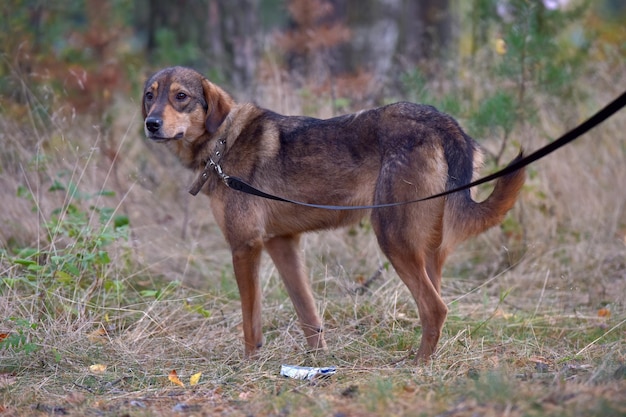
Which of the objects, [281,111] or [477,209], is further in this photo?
[281,111]

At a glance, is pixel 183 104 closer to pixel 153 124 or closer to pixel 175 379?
pixel 153 124

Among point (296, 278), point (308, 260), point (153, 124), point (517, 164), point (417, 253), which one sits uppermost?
point (153, 124)

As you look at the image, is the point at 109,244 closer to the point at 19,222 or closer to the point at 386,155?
the point at 19,222

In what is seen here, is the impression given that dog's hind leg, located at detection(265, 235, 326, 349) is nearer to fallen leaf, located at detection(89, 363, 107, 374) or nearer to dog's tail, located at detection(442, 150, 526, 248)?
dog's tail, located at detection(442, 150, 526, 248)

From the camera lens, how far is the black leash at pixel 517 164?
10.5 ft

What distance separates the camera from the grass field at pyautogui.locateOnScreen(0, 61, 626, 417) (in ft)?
12.3

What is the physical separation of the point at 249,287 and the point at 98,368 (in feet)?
3.36

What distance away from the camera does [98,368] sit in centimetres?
449

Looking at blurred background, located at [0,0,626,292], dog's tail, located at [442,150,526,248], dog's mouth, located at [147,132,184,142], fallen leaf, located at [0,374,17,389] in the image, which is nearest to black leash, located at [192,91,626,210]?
dog's tail, located at [442,150,526,248]

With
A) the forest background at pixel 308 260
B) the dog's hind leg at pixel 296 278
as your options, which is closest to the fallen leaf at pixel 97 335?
the forest background at pixel 308 260

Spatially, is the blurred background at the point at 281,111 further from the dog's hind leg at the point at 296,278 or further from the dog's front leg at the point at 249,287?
the dog's front leg at the point at 249,287

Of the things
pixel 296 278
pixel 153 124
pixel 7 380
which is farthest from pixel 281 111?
pixel 7 380

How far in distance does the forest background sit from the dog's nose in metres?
0.81

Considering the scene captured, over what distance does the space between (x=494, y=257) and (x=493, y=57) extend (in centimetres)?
252
